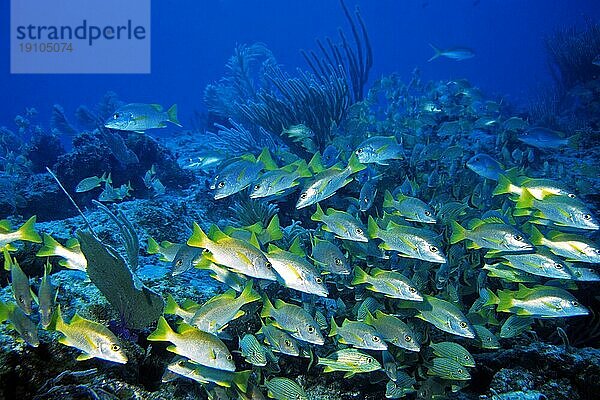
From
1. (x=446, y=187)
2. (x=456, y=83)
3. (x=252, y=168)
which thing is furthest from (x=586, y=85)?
(x=252, y=168)

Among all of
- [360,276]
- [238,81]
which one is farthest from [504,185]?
[238,81]

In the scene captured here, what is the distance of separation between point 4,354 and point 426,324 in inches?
139

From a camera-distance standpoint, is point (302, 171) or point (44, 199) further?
point (44, 199)

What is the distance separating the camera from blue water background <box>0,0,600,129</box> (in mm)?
107000

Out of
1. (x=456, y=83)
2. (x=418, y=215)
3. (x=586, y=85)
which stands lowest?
(x=418, y=215)

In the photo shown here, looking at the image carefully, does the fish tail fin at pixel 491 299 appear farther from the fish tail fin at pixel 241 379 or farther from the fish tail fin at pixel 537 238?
the fish tail fin at pixel 241 379

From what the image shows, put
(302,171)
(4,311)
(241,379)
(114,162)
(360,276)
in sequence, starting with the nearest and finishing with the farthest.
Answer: (4,311) → (241,379) → (360,276) → (302,171) → (114,162)

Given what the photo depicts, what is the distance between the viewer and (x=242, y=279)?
364 cm

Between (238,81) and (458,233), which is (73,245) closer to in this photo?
(458,233)

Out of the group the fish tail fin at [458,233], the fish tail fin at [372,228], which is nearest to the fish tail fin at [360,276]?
the fish tail fin at [372,228]

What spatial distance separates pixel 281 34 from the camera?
14300 cm

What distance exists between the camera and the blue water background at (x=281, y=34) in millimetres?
107000

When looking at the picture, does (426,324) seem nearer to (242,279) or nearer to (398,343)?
(398,343)

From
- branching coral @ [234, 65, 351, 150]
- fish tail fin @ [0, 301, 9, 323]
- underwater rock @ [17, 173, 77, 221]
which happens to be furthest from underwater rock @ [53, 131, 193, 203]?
fish tail fin @ [0, 301, 9, 323]
